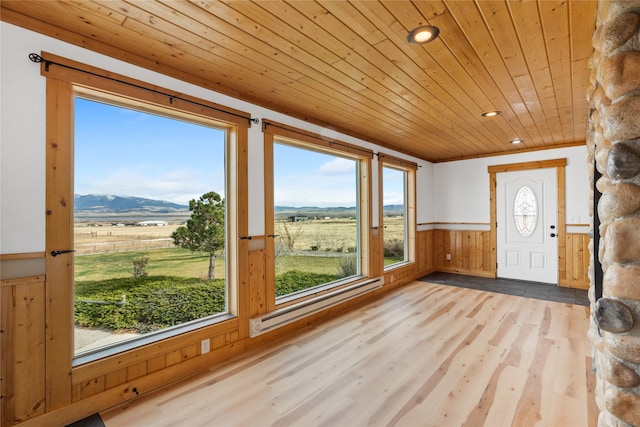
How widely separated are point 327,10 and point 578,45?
5.84ft

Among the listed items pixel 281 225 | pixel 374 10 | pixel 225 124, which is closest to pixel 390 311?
pixel 281 225

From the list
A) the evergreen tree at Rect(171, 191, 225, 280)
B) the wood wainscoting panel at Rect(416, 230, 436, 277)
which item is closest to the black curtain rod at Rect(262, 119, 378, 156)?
the evergreen tree at Rect(171, 191, 225, 280)

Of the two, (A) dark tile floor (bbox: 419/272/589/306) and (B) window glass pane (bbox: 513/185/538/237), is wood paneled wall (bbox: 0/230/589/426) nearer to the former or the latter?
(A) dark tile floor (bbox: 419/272/589/306)

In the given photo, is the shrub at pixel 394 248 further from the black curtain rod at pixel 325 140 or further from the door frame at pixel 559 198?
the door frame at pixel 559 198

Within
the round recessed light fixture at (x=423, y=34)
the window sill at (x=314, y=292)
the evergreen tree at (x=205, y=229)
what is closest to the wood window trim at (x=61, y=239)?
the evergreen tree at (x=205, y=229)

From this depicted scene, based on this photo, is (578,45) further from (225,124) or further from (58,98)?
(58,98)

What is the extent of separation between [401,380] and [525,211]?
179 inches

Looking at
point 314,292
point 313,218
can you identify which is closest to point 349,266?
point 314,292

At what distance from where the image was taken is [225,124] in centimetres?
276

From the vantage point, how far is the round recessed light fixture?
1.83m

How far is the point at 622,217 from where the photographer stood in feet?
3.69

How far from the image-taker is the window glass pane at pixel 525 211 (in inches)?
207

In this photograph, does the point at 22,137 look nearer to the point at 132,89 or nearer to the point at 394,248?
the point at 132,89

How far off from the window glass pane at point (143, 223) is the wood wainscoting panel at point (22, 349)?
270 millimetres
